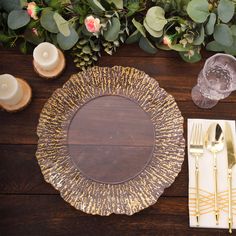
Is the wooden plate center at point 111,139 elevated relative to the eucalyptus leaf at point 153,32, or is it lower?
lower

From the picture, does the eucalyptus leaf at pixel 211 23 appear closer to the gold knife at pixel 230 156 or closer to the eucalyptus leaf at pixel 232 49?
the eucalyptus leaf at pixel 232 49

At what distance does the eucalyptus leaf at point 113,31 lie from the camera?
0.72 meters

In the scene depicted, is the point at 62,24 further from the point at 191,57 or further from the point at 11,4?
the point at 191,57

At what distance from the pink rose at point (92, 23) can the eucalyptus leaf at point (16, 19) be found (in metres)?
0.14

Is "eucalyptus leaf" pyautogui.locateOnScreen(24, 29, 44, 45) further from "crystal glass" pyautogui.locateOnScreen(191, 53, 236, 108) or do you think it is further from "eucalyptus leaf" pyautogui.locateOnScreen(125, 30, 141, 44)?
"crystal glass" pyautogui.locateOnScreen(191, 53, 236, 108)

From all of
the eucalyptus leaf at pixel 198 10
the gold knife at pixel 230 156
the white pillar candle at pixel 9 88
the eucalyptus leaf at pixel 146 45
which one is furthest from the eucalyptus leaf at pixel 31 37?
the gold knife at pixel 230 156

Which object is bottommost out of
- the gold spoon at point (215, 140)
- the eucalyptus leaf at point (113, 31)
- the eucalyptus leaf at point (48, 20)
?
the gold spoon at point (215, 140)

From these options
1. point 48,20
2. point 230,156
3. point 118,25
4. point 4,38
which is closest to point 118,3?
point 118,25

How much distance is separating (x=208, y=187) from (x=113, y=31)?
14.6 inches

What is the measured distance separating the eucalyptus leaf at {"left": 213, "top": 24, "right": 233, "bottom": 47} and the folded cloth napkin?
163 millimetres

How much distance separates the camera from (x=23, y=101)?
2.39 ft

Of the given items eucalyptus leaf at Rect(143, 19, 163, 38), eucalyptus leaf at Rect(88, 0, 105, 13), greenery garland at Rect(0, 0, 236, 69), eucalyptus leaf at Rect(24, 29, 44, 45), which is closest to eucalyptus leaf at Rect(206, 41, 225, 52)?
greenery garland at Rect(0, 0, 236, 69)

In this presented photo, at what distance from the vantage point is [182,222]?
0.68m

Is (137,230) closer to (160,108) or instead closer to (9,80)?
(160,108)
